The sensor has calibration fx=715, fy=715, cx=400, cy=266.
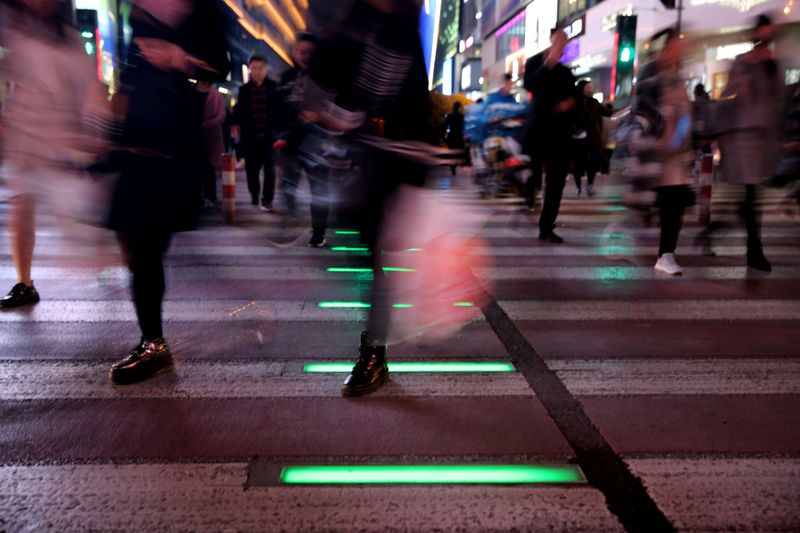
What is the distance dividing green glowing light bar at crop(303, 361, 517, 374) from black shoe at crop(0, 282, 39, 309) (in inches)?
95.4

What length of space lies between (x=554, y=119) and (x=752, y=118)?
2.07 m

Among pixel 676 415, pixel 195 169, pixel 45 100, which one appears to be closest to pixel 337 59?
pixel 195 169

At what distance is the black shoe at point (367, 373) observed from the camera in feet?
11.0

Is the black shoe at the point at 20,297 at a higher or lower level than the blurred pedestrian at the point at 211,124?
lower

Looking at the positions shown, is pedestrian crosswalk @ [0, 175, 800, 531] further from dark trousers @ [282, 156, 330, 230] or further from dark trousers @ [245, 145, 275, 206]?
dark trousers @ [245, 145, 275, 206]

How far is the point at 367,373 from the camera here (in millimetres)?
3398

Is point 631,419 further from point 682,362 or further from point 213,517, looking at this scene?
point 213,517

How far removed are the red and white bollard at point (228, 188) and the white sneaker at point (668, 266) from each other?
521cm

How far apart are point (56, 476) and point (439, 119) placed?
2.18 m

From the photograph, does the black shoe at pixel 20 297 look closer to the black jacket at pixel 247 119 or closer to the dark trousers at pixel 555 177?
the dark trousers at pixel 555 177

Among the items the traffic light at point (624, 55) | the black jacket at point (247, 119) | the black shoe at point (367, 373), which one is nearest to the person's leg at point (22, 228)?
the black shoe at point (367, 373)

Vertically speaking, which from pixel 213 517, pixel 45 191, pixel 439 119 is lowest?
pixel 213 517

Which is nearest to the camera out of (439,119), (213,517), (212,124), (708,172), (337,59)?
(213,517)

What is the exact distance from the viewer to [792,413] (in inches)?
124
